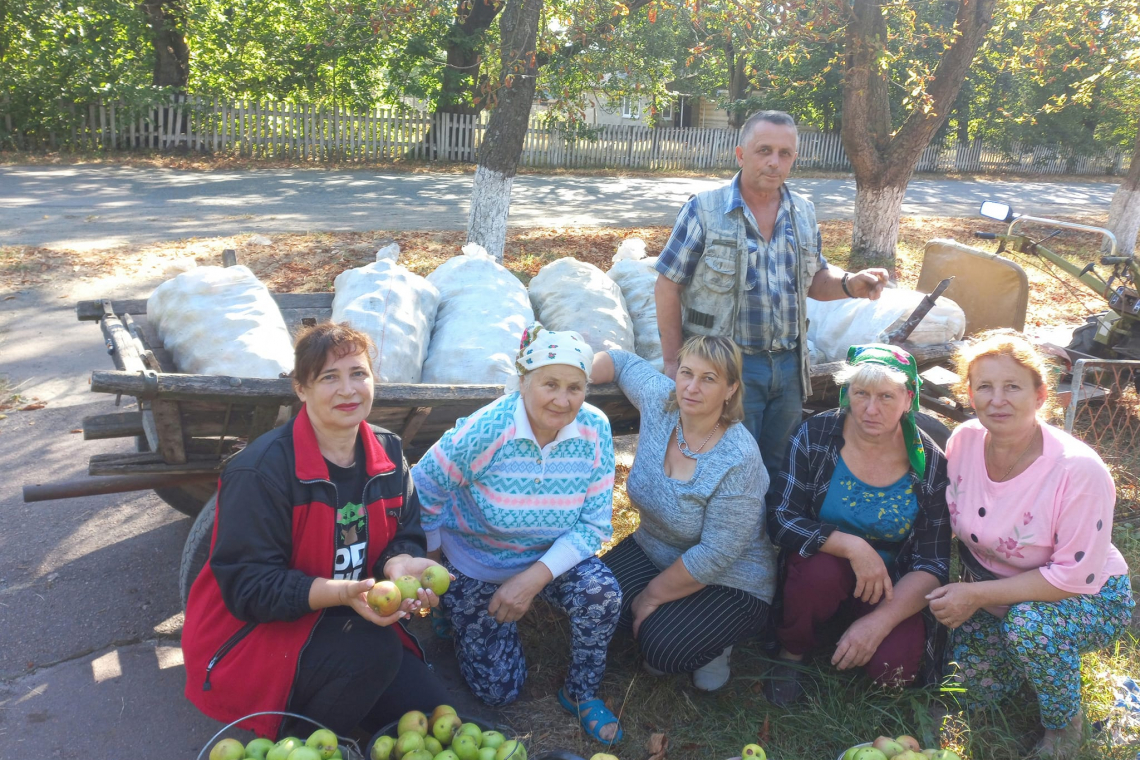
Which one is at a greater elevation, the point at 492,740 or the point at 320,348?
the point at 320,348

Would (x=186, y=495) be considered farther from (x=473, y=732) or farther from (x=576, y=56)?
(x=576, y=56)

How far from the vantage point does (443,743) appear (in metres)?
2.35

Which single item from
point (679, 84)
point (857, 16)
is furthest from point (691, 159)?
point (857, 16)

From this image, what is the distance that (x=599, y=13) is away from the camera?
803cm

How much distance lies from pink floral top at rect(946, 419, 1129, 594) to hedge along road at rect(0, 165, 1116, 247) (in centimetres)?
901

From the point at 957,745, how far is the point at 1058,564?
713 millimetres

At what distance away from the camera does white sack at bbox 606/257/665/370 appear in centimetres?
465

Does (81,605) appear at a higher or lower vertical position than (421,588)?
lower

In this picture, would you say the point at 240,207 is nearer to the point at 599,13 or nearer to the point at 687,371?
the point at 599,13

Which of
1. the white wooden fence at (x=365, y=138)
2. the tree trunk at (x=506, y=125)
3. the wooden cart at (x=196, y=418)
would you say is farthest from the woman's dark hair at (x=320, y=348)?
the white wooden fence at (x=365, y=138)

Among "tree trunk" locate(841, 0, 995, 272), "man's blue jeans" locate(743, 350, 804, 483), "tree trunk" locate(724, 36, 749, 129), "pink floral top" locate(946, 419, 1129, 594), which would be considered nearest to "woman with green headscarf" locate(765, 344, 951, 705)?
"pink floral top" locate(946, 419, 1129, 594)

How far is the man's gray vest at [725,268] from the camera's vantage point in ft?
11.3

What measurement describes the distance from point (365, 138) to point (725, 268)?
1720 centimetres

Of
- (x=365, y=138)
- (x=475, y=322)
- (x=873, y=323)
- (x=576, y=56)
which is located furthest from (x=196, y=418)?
(x=365, y=138)
